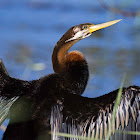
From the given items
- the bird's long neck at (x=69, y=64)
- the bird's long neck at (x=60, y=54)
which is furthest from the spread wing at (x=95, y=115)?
the bird's long neck at (x=60, y=54)

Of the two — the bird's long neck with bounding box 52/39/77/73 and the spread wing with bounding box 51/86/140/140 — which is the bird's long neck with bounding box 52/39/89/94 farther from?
the spread wing with bounding box 51/86/140/140

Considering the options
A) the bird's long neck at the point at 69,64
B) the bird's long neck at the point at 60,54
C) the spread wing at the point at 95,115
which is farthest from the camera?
the bird's long neck at the point at 60,54

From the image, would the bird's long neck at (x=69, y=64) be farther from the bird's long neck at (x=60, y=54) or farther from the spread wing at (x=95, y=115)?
the spread wing at (x=95, y=115)

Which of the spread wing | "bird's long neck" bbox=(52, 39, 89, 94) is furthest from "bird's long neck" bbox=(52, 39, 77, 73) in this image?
the spread wing

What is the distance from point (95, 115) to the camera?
4277mm

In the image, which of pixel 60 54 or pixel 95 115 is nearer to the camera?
pixel 95 115

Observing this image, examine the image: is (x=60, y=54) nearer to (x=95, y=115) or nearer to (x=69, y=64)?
(x=69, y=64)

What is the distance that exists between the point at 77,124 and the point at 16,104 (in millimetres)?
561

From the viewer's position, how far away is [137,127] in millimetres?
4309

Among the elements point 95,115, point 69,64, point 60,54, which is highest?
point 60,54

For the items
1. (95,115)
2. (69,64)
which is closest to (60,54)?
(69,64)

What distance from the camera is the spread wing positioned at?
422cm

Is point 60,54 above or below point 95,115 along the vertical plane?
above

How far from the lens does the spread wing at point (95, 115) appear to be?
422 centimetres
